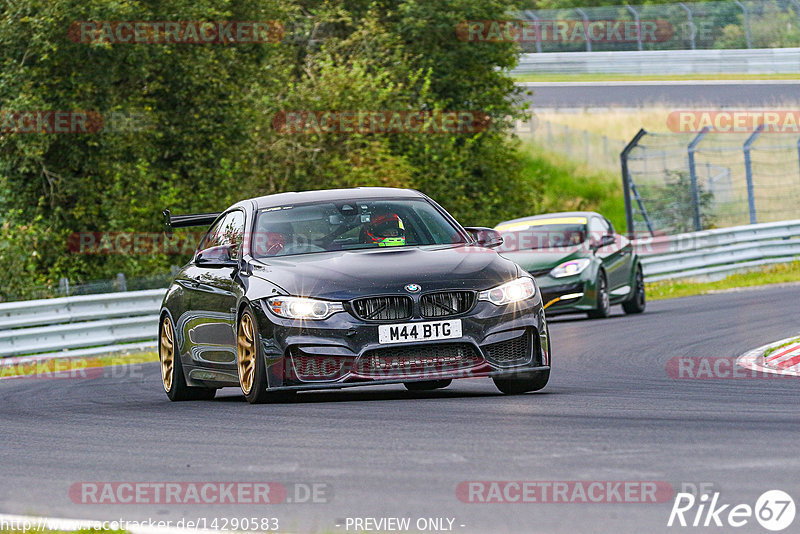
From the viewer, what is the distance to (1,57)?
2856 centimetres

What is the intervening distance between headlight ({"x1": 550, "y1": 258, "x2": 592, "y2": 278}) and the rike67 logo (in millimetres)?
14488

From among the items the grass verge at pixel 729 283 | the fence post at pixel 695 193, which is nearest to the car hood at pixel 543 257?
the grass verge at pixel 729 283

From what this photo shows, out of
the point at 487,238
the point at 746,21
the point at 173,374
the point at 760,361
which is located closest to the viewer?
the point at 487,238

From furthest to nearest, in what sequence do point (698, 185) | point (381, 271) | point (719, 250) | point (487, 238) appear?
point (698, 185) < point (719, 250) < point (487, 238) < point (381, 271)

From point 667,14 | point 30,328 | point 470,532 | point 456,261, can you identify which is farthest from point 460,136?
point 470,532

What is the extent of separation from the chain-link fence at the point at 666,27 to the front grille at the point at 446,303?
36347mm

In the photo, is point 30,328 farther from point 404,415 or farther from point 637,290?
point 404,415

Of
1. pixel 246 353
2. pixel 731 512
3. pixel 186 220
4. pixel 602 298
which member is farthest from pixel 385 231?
pixel 602 298

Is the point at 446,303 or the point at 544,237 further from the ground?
the point at 446,303

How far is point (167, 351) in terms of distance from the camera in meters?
12.1

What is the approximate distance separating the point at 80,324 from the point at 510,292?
11130 mm

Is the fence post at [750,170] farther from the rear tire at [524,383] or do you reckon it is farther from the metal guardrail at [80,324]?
the rear tire at [524,383]

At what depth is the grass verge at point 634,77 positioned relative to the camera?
48.7 metres

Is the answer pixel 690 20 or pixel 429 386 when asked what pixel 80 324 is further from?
pixel 690 20
